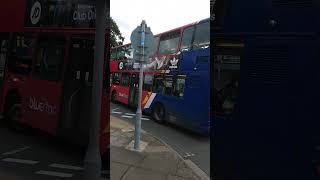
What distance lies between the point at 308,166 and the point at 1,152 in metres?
1.92

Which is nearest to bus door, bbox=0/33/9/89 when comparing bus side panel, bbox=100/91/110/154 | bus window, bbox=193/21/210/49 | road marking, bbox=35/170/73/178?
road marking, bbox=35/170/73/178

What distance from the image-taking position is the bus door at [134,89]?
2.17m

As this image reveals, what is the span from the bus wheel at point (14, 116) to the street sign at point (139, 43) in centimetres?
111

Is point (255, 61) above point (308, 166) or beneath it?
above

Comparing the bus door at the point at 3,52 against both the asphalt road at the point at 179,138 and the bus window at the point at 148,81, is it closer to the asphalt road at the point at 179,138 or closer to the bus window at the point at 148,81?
the asphalt road at the point at 179,138

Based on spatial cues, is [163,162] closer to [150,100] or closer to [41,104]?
[150,100]

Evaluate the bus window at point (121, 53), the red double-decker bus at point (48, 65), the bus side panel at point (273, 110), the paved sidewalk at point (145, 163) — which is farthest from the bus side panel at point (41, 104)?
the bus side panel at point (273, 110)

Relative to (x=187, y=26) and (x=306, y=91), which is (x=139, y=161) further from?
(x=306, y=91)

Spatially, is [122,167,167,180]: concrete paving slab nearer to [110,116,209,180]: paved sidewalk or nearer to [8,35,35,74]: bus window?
[110,116,209,180]: paved sidewalk

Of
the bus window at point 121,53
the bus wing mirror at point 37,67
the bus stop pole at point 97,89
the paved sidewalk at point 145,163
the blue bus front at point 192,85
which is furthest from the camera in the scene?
the bus wing mirror at point 37,67

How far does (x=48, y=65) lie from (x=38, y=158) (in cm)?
62

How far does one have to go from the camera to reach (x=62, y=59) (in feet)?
8.63

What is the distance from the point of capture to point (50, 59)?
8.78ft

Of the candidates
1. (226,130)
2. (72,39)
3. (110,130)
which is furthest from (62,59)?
(226,130)
